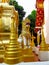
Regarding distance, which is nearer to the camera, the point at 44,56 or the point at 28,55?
the point at 28,55

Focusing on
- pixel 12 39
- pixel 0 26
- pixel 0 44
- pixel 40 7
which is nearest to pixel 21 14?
pixel 40 7

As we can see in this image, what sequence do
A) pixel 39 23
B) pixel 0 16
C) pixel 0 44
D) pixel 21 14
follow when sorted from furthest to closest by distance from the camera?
pixel 21 14 < pixel 39 23 < pixel 0 16 < pixel 0 44

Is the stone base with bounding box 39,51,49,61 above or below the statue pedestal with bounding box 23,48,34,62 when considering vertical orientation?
below

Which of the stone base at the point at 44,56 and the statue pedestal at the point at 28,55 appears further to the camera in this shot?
the stone base at the point at 44,56

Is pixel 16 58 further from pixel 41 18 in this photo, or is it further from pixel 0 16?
pixel 41 18

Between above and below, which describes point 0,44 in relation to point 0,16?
below

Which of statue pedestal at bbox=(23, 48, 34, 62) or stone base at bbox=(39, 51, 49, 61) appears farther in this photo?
stone base at bbox=(39, 51, 49, 61)

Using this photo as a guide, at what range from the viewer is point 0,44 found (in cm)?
112

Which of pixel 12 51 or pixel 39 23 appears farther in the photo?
pixel 39 23

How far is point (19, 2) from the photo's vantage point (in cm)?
377

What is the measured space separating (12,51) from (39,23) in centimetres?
210

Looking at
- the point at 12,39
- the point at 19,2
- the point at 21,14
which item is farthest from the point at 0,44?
the point at 19,2

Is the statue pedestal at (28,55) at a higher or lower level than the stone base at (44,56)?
higher

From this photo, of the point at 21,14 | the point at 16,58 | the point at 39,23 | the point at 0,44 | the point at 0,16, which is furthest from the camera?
the point at 21,14
